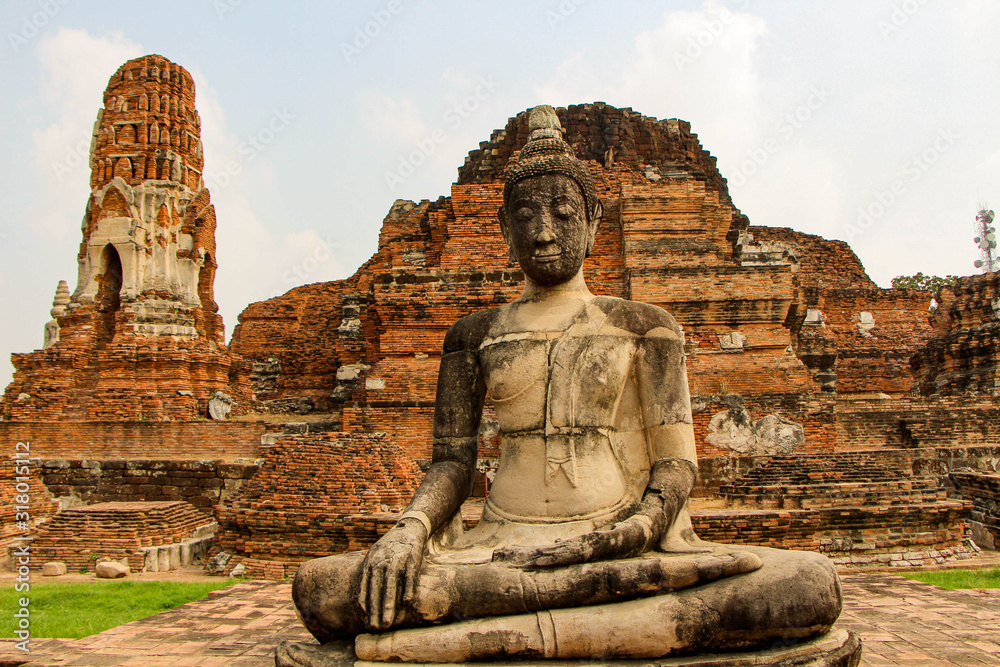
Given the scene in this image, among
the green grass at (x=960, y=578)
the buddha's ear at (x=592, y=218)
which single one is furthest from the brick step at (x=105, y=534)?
the green grass at (x=960, y=578)

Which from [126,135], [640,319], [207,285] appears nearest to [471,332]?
[640,319]

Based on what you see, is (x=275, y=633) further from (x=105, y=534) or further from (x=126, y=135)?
(x=126, y=135)

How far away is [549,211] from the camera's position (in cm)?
408

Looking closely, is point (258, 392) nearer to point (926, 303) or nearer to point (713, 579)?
point (713, 579)

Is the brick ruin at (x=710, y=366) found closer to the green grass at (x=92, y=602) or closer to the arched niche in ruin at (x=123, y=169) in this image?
the green grass at (x=92, y=602)

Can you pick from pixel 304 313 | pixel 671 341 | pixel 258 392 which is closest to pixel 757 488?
pixel 671 341

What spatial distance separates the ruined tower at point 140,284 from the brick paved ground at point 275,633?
11094mm

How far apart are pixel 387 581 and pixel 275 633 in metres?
2.44

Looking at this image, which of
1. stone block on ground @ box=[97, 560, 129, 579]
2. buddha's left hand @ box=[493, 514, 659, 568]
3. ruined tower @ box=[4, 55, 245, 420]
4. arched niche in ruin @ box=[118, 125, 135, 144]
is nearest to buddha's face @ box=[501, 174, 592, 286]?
buddha's left hand @ box=[493, 514, 659, 568]

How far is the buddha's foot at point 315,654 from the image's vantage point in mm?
3152

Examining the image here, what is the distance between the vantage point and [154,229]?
59.0 ft

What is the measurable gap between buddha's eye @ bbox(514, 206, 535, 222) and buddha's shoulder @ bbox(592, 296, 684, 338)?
602 millimetres

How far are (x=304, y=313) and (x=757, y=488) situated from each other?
640 inches

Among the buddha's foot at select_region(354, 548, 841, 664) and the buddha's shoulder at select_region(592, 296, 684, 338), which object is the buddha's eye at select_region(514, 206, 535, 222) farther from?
the buddha's foot at select_region(354, 548, 841, 664)
